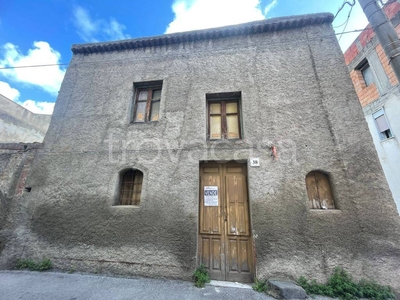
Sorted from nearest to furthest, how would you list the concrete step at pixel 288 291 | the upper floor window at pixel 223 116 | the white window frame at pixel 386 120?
the concrete step at pixel 288 291 → the upper floor window at pixel 223 116 → the white window frame at pixel 386 120

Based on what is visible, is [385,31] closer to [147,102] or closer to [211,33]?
[211,33]

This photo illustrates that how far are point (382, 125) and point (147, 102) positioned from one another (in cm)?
1032

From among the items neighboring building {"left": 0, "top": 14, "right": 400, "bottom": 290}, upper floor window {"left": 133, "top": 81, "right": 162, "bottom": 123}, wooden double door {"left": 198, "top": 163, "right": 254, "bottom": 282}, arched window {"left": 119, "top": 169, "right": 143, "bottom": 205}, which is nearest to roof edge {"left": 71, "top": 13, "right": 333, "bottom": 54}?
neighboring building {"left": 0, "top": 14, "right": 400, "bottom": 290}

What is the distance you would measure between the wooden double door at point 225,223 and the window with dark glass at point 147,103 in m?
2.19

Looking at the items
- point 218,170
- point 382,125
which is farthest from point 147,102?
point 382,125


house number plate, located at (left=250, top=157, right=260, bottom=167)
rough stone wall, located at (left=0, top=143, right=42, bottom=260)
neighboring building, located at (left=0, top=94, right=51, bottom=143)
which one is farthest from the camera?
neighboring building, located at (left=0, top=94, right=51, bottom=143)

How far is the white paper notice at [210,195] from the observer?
388 centimetres

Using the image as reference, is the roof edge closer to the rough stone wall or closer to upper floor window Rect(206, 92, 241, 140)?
upper floor window Rect(206, 92, 241, 140)

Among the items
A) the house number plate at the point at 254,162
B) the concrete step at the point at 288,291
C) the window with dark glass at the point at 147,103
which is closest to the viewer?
the concrete step at the point at 288,291

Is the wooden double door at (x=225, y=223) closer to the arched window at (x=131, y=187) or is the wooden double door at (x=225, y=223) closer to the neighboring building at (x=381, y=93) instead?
the arched window at (x=131, y=187)

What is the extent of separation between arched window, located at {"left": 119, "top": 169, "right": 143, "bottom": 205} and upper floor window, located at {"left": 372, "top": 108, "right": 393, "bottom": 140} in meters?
10.5

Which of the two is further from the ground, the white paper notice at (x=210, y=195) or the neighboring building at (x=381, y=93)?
the neighboring building at (x=381, y=93)

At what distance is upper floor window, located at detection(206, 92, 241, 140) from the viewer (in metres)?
4.47

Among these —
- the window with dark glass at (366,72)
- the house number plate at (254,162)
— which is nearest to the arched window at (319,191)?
the house number plate at (254,162)
